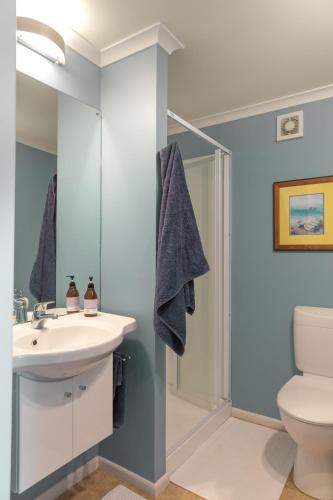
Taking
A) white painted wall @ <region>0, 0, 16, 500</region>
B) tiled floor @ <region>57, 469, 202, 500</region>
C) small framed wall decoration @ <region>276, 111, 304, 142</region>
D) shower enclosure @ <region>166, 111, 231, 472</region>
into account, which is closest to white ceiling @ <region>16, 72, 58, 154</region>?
white painted wall @ <region>0, 0, 16, 500</region>

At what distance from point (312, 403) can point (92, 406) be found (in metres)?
1.09

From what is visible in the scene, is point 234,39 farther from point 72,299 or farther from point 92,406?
point 92,406

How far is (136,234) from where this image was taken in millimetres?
1666

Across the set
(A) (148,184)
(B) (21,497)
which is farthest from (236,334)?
(B) (21,497)

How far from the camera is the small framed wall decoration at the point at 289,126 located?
2145mm

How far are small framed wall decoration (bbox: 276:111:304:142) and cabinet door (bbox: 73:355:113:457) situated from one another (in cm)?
184

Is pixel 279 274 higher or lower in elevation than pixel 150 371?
higher

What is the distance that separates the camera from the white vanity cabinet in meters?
1.10

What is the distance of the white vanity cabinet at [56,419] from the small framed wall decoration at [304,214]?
146 centimetres

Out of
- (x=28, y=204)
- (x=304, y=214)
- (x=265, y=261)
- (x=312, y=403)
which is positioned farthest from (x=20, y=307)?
(x=304, y=214)

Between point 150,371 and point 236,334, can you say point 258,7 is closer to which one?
point 150,371

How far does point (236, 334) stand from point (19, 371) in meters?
1.70

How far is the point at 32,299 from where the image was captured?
1521 millimetres

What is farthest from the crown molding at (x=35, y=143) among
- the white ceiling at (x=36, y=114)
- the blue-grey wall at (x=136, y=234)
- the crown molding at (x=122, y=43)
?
the crown molding at (x=122, y=43)
